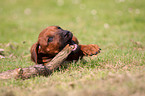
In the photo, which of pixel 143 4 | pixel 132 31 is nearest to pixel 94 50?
pixel 132 31

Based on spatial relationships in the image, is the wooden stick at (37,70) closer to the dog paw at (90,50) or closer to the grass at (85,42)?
the grass at (85,42)

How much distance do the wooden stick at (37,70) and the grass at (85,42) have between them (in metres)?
0.11

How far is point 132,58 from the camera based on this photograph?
3.62 meters

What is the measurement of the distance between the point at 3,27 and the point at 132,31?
5579 mm

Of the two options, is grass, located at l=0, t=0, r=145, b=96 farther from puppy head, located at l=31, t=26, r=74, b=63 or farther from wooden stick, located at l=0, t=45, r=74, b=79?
puppy head, located at l=31, t=26, r=74, b=63

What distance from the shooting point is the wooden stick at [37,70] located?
9.98 feet

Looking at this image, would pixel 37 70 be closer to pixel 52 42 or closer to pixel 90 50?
pixel 52 42

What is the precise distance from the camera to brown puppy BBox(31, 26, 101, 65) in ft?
11.6

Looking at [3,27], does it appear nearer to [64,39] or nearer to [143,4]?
[64,39]

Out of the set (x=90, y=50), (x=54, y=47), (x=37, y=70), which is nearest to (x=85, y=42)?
(x=90, y=50)

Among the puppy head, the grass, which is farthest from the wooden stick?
the puppy head

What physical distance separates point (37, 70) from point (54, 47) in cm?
58

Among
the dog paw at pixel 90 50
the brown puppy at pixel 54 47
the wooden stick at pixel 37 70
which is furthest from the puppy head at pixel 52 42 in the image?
the dog paw at pixel 90 50

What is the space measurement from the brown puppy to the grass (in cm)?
19
